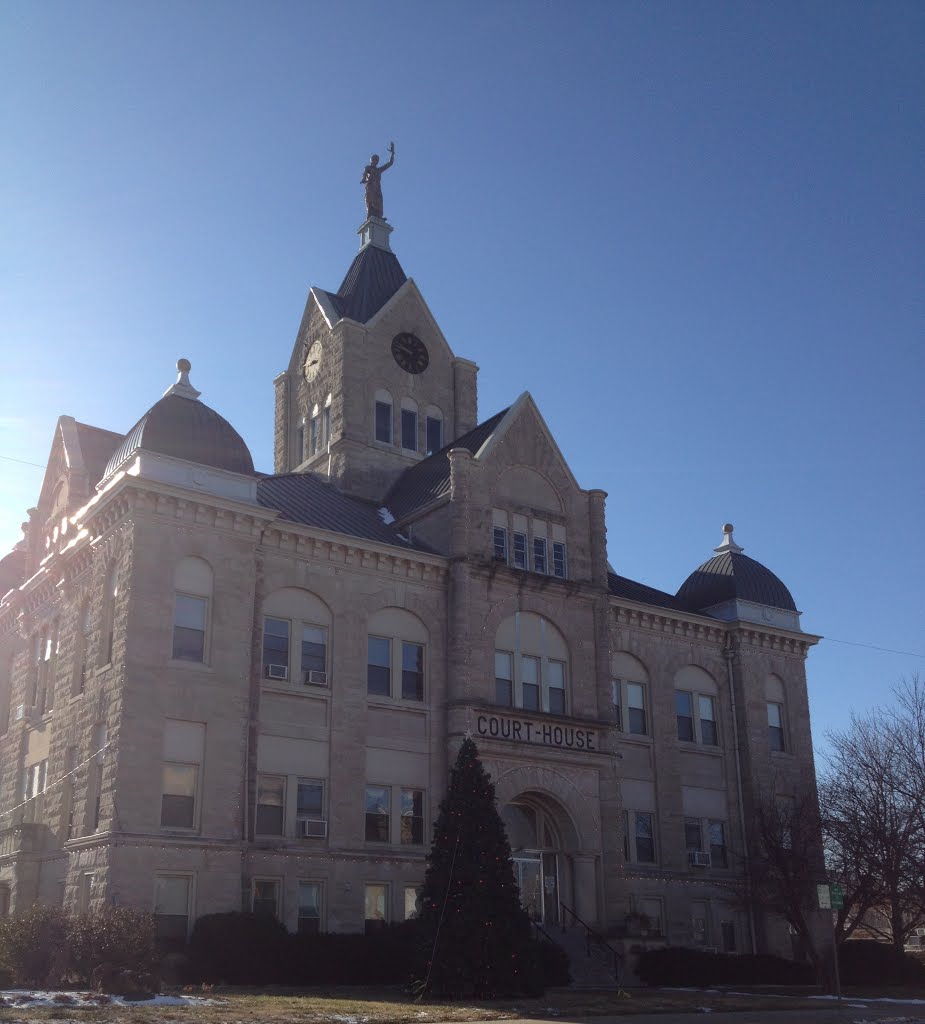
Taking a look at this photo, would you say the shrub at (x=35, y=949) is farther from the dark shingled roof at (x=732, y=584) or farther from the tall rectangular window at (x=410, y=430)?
the dark shingled roof at (x=732, y=584)

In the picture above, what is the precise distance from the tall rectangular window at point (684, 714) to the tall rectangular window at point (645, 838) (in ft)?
11.6

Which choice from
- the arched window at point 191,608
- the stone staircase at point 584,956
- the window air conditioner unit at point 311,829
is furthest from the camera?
the stone staircase at point 584,956

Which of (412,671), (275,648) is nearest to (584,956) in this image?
(412,671)

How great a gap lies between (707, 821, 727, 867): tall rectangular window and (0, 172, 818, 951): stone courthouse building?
0.10 meters

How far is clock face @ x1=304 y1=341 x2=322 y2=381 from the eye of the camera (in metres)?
50.4

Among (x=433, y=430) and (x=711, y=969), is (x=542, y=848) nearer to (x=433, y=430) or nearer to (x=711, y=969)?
(x=711, y=969)

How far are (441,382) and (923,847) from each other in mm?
25347

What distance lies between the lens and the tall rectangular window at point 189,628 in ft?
108

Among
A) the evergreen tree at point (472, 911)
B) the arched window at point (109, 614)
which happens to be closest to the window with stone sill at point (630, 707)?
the evergreen tree at point (472, 911)

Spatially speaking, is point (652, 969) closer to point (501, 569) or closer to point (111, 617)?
point (501, 569)

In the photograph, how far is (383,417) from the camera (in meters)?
48.4

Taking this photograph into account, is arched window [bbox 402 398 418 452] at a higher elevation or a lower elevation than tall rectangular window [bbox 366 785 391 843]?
higher

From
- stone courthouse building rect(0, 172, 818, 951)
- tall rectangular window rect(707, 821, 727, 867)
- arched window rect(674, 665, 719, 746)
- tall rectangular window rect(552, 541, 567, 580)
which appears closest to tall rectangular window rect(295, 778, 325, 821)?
stone courthouse building rect(0, 172, 818, 951)

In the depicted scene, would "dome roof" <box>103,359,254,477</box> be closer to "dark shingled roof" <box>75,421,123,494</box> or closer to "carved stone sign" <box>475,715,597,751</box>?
"dark shingled roof" <box>75,421,123,494</box>
